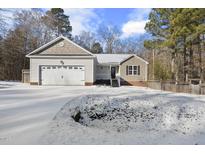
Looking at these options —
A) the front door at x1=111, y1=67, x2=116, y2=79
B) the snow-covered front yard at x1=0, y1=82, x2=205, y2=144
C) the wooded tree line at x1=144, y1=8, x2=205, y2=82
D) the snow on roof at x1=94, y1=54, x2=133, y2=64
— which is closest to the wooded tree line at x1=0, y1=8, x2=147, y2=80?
the snow on roof at x1=94, y1=54, x2=133, y2=64

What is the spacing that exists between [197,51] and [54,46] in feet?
52.2

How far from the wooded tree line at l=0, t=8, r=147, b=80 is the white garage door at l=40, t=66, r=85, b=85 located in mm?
4877

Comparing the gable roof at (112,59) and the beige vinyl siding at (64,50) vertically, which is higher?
the beige vinyl siding at (64,50)

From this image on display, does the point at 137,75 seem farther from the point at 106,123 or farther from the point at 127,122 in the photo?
the point at 106,123

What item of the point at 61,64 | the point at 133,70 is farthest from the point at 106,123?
the point at 133,70

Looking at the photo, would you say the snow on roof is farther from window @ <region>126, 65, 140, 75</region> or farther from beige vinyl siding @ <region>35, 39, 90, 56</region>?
beige vinyl siding @ <region>35, 39, 90, 56</region>

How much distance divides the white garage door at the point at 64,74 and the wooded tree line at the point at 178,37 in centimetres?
717

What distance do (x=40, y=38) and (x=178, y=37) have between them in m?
22.2

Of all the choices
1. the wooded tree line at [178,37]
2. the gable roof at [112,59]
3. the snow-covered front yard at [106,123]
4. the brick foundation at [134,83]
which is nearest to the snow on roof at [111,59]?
the gable roof at [112,59]

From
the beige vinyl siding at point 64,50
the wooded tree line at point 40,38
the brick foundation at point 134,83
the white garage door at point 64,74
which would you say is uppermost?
the wooded tree line at point 40,38

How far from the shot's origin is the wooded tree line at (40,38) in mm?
30969

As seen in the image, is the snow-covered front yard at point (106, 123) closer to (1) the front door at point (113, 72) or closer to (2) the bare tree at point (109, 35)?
(1) the front door at point (113, 72)

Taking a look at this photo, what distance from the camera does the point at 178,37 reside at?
22.9m

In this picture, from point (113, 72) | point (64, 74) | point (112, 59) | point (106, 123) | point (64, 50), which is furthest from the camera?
point (112, 59)
